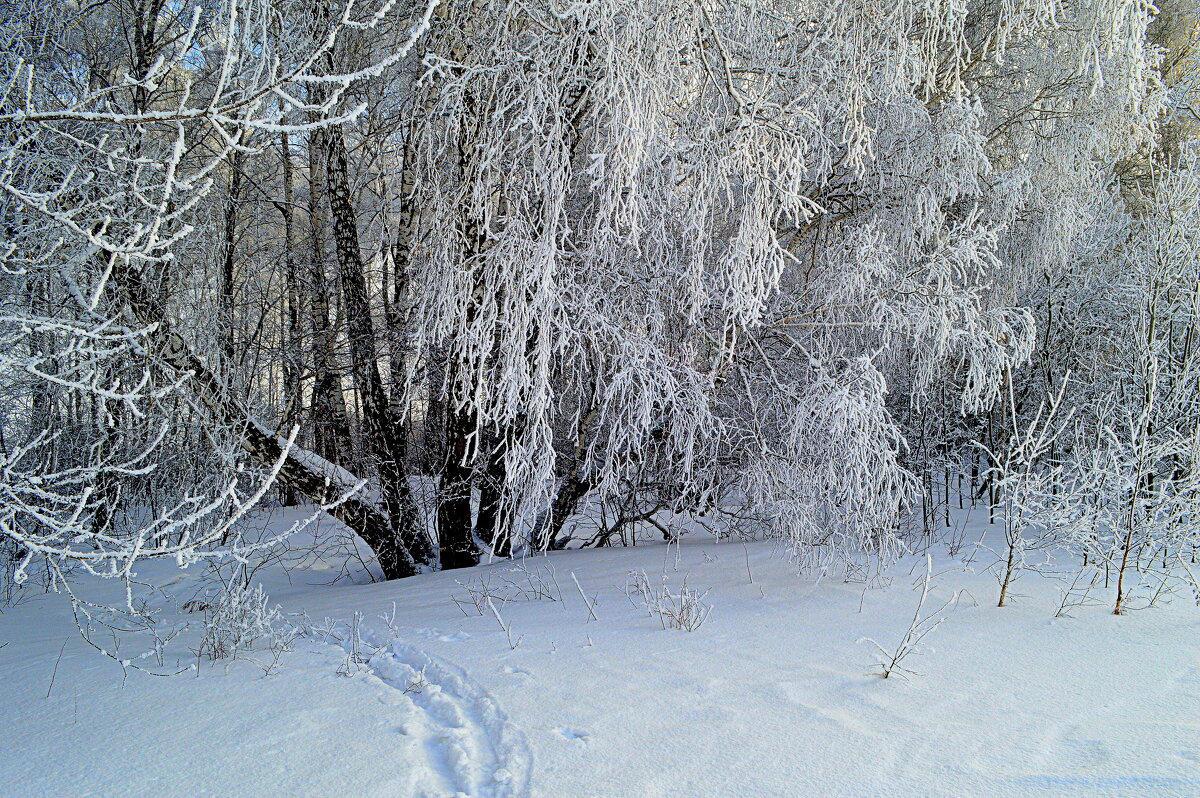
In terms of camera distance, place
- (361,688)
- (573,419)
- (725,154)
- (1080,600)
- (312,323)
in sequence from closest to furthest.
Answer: (361,688) → (1080,600) → (725,154) → (573,419) → (312,323)

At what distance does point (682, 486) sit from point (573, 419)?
4.27ft

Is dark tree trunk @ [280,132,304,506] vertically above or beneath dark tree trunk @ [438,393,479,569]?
above

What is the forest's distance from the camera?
14.6ft

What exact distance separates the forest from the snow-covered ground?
0.24 metres

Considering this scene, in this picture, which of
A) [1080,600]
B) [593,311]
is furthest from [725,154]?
[1080,600]

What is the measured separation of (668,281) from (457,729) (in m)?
3.37

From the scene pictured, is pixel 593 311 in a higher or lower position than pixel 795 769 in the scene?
higher

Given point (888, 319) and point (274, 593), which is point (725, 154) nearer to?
point (888, 319)

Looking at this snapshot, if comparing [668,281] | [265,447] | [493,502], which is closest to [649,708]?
[668,281]

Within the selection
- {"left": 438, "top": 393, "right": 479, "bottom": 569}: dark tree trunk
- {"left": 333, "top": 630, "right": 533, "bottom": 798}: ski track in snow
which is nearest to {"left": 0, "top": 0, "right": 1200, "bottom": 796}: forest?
{"left": 438, "top": 393, "right": 479, "bottom": 569}: dark tree trunk

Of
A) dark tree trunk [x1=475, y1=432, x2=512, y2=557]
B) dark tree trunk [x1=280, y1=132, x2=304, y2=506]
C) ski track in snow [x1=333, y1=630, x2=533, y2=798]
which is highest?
dark tree trunk [x1=280, y1=132, x2=304, y2=506]

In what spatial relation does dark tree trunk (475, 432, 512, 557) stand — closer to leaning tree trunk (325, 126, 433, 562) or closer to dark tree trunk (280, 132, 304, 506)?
leaning tree trunk (325, 126, 433, 562)

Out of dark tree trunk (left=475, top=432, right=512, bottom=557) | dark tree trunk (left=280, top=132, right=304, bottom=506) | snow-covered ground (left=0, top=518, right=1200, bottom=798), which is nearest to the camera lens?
snow-covered ground (left=0, top=518, right=1200, bottom=798)

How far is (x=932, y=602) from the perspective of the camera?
14.8 ft
